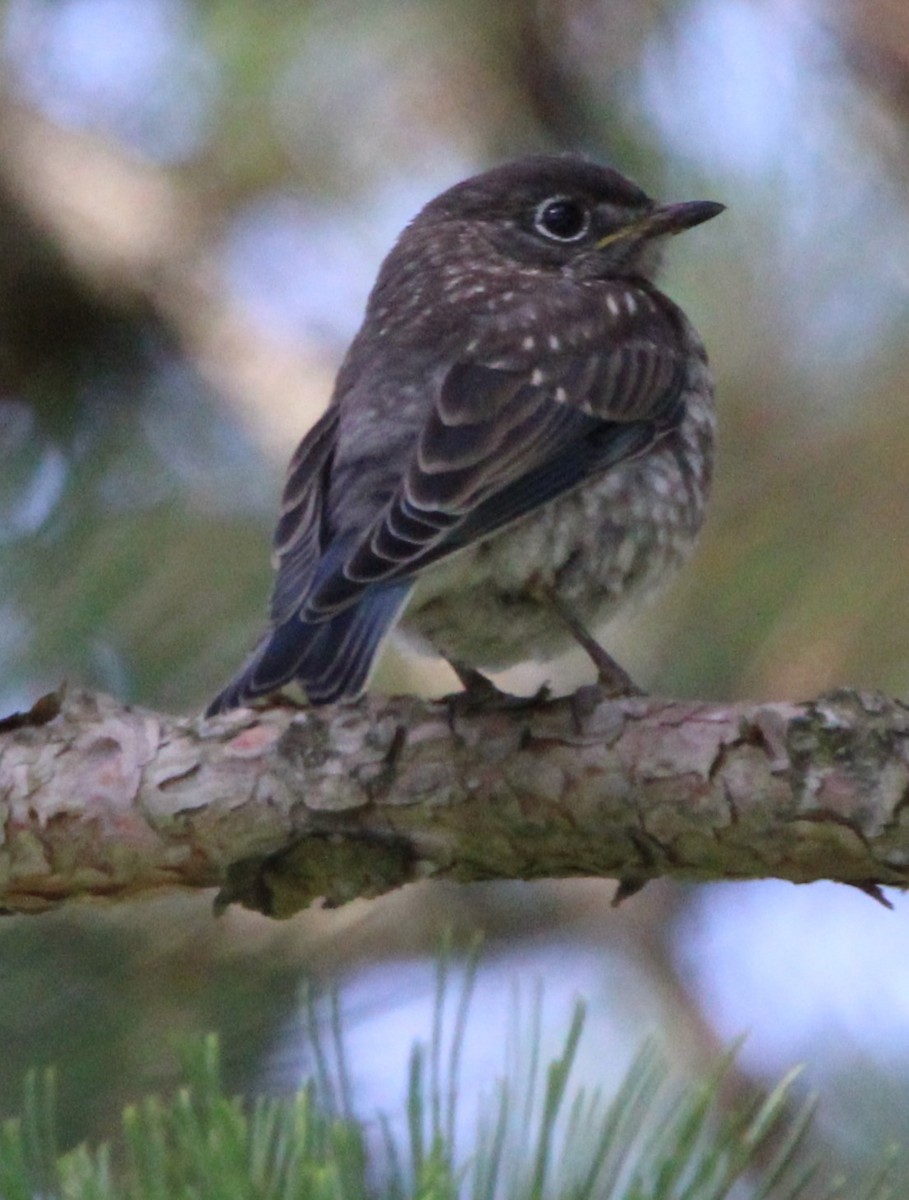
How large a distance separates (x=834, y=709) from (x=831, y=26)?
1.46 meters

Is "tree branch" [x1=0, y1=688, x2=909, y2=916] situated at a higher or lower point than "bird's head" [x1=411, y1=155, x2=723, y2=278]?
lower

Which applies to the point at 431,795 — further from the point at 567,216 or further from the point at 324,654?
A: the point at 567,216

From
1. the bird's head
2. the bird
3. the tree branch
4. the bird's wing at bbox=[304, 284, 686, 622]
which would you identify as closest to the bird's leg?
the bird

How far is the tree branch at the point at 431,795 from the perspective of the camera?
2582mm

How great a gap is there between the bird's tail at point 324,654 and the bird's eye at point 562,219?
1282mm

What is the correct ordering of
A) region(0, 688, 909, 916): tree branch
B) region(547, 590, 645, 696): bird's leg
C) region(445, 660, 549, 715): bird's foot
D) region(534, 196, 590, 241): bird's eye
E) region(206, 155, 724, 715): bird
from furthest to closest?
region(534, 196, 590, 241): bird's eye < region(547, 590, 645, 696): bird's leg < region(206, 155, 724, 715): bird < region(445, 660, 549, 715): bird's foot < region(0, 688, 909, 916): tree branch

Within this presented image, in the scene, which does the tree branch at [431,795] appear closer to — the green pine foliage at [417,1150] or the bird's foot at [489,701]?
the bird's foot at [489,701]

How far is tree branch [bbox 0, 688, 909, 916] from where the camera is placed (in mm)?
2582

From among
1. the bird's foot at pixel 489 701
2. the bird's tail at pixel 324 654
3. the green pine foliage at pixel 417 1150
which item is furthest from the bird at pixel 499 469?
the green pine foliage at pixel 417 1150

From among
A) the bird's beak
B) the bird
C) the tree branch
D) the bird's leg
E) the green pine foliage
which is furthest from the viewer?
the bird's beak

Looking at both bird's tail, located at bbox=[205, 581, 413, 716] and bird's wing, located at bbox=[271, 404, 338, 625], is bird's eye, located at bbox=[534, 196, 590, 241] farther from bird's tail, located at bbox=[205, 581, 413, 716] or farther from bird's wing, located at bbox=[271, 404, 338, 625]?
bird's tail, located at bbox=[205, 581, 413, 716]

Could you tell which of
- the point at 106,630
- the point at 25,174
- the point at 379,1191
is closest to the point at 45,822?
the point at 106,630

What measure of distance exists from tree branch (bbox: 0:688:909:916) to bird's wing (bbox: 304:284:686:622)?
0.30m

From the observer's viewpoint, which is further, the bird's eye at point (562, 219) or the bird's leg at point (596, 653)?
the bird's eye at point (562, 219)
